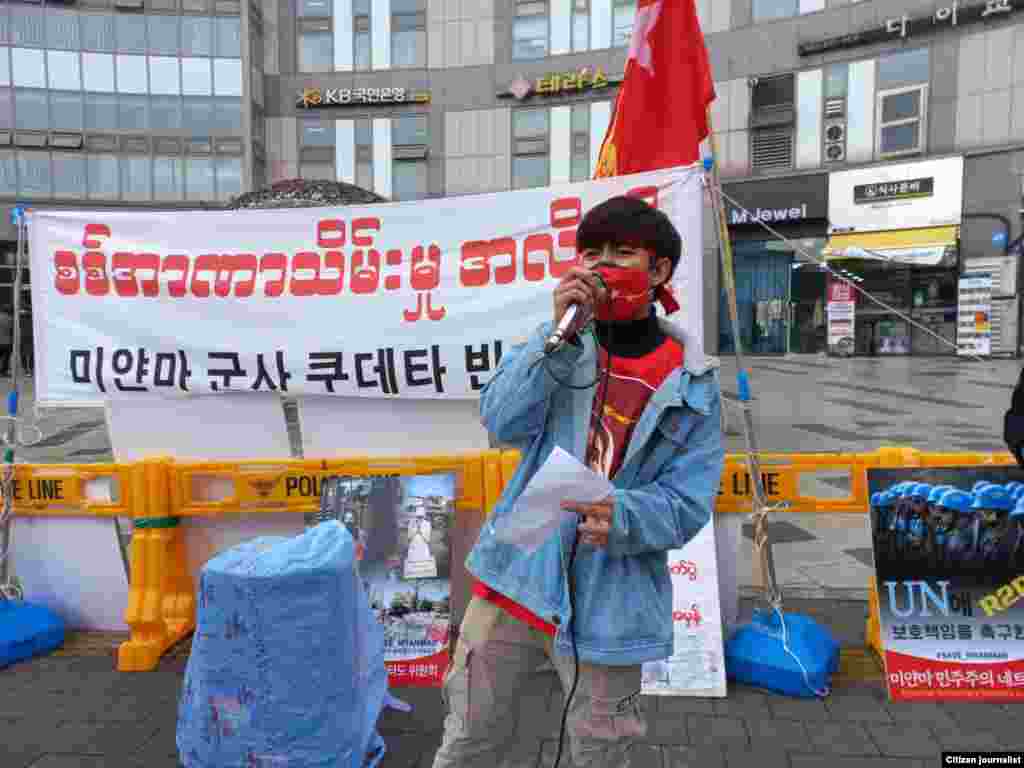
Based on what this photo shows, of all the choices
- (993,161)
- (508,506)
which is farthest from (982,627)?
(993,161)

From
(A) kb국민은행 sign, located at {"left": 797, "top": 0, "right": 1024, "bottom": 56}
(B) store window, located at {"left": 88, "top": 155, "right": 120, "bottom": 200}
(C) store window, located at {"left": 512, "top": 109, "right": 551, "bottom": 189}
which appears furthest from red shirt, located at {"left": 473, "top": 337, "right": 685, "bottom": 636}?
(B) store window, located at {"left": 88, "top": 155, "right": 120, "bottom": 200}

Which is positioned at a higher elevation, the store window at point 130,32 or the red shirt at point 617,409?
the store window at point 130,32

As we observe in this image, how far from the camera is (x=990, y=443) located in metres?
7.52

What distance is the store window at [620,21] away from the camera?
80.7ft

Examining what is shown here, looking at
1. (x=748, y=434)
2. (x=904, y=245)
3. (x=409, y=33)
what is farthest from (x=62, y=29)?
(x=748, y=434)

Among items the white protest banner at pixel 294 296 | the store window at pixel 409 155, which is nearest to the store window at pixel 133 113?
the store window at pixel 409 155

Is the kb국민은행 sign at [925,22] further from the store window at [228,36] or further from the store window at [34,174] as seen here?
the store window at [34,174]

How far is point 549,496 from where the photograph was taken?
4.99 feet

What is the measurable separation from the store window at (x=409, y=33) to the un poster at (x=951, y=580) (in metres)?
26.8

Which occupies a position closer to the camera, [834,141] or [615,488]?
[615,488]

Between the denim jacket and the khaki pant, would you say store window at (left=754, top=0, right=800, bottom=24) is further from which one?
the khaki pant

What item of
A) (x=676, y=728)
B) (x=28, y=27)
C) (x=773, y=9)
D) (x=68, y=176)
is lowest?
(x=676, y=728)

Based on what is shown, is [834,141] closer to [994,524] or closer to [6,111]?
[994,524]

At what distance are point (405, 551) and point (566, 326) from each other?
2225 millimetres
